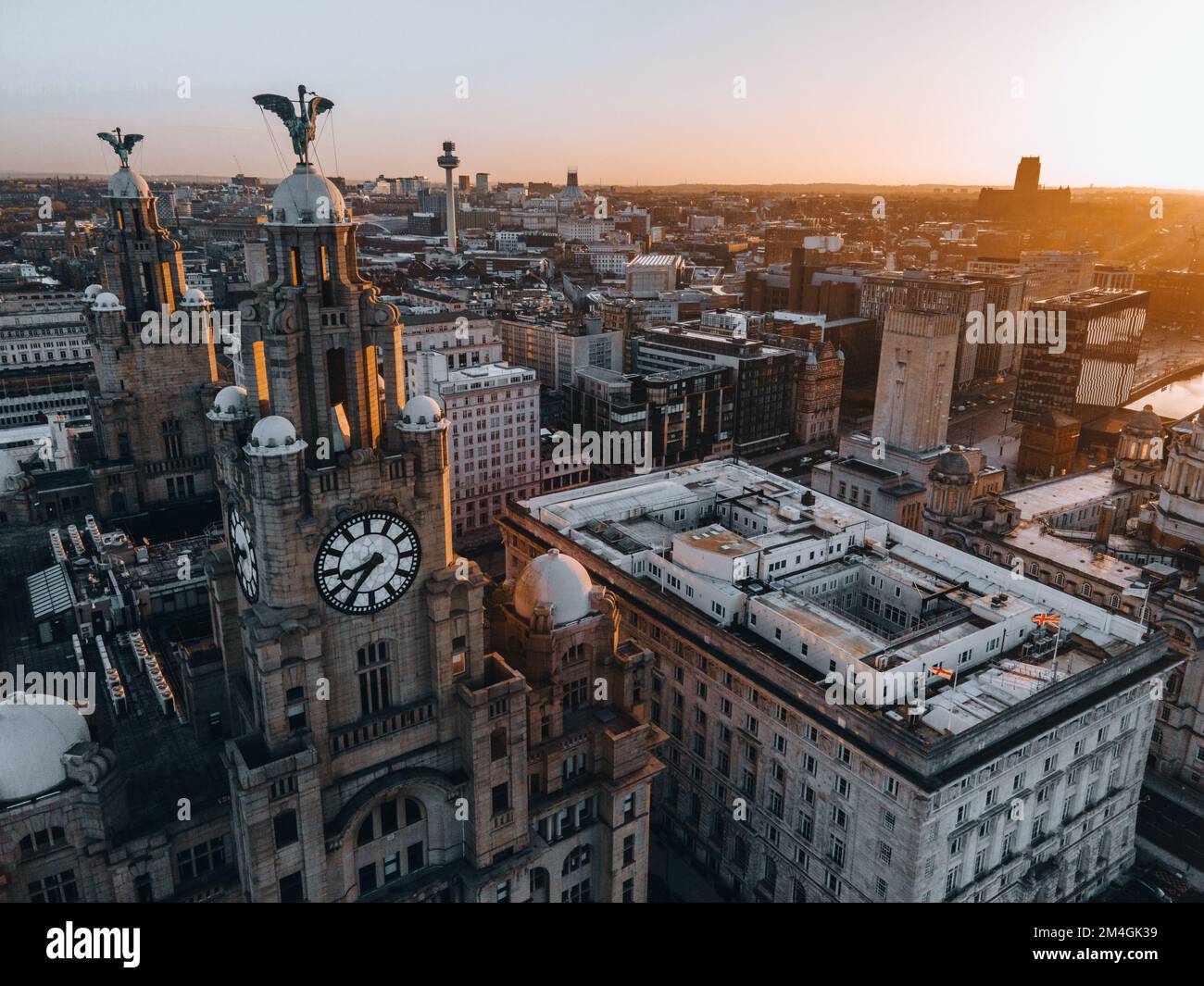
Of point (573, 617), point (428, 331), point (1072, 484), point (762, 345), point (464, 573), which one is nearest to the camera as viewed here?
point (464, 573)

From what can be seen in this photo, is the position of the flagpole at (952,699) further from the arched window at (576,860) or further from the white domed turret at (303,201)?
the white domed turret at (303,201)

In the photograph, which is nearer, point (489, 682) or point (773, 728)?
Result: point (489, 682)

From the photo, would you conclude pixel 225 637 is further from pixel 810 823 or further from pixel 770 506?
pixel 770 506

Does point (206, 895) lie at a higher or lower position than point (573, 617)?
lower

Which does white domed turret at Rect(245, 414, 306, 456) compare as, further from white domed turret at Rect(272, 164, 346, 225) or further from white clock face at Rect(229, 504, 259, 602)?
white domed turret at Rect(272, 164, 346, 225)

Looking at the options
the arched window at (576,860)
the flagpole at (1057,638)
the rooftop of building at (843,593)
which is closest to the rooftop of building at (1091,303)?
the rooftop of building at (843,593)

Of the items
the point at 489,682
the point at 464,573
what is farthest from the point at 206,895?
the point at 464,573
